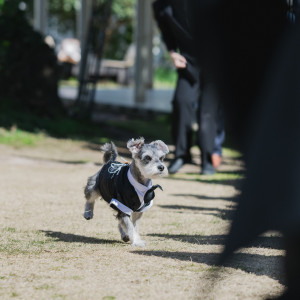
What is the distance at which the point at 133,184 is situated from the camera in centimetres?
472

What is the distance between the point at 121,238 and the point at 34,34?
10.6m

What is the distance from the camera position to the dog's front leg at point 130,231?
4.60 metres

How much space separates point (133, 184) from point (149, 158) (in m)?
0.26

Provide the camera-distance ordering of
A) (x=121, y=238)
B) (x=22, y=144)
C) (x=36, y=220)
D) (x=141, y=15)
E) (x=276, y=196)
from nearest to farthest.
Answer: (x=276, y=196) → (x=121, y=238) → (x=36, y=220) → (x=22, y=144) → (x=141, y=15)

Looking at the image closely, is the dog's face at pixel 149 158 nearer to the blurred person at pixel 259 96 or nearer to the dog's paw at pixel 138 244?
the dog's paw at pixel 138 244

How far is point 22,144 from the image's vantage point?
11.5 meters

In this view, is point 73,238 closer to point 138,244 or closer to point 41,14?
point 138,244

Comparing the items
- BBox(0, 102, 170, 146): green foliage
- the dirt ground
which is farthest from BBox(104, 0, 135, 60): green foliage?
the dirt ground

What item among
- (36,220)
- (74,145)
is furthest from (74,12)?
(36,220)

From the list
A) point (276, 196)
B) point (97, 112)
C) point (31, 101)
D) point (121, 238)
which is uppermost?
point (276, 196)

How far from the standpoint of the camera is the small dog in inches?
185

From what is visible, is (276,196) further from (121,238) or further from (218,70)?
(121,238)

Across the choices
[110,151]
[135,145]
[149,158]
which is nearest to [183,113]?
[110,151]

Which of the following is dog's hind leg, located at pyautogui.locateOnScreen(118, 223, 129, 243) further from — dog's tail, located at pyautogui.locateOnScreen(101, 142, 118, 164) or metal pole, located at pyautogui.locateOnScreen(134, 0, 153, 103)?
metal pole, located at pyautogui.locateOnScreen(134, 0, 153, 103)
